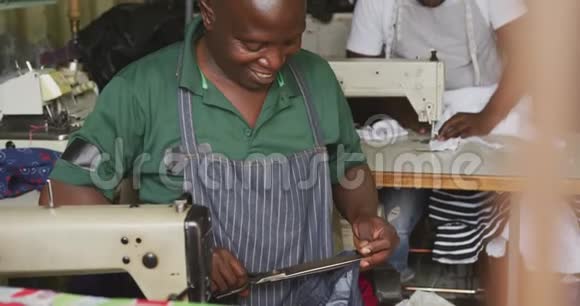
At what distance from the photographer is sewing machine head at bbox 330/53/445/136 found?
6.96 ft

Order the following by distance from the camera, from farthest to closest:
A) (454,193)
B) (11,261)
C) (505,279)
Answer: (454,193) → (11,261) → (505,279)

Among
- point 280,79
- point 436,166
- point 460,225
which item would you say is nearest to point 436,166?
point 436,166

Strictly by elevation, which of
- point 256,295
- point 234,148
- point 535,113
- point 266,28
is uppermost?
point 266,28

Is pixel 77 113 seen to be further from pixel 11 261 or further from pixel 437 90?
pixel 11 261

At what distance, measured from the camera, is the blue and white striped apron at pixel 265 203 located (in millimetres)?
1504

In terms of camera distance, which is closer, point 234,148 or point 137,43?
point 234,148

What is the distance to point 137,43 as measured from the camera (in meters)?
2.84

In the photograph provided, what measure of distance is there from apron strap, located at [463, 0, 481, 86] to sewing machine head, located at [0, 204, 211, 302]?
60.5 inches

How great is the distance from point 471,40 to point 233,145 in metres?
1.25

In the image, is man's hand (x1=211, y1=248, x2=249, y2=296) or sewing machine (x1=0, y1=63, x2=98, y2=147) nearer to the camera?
man's hand (x1=211, y1=248, x2=249, y2=296)

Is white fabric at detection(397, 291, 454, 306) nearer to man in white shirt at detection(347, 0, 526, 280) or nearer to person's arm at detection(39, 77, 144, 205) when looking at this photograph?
man in white shirt at detection(347, 0, 526, 280)

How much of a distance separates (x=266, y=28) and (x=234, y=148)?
0.25m

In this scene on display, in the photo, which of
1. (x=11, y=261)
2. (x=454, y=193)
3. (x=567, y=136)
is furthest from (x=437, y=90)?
(x=567, y=136)

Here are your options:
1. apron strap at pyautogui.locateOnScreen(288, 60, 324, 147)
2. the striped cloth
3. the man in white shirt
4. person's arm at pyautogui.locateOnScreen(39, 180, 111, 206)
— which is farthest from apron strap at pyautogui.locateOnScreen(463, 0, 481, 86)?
person's arm at pyautogui.locateOnScreen(39, 180, 111, 206)
